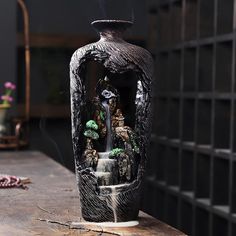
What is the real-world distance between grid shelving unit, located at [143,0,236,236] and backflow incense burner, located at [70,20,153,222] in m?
1.14

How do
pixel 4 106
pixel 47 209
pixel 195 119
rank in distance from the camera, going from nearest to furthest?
pixel 47 209 → pixel 195 119 → pixel 4 106

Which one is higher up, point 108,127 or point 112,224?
point 108,127

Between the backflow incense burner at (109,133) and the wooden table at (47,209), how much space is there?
5 cm

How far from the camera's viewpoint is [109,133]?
1.25 m

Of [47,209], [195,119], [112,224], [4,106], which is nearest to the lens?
[112,224]

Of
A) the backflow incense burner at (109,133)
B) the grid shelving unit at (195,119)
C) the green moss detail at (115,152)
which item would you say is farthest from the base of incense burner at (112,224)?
the grid shelving unit at (195,119)

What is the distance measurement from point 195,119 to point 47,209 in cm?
141

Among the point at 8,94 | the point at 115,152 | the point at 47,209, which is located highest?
the point at 8,94

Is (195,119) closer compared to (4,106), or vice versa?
(195,119)

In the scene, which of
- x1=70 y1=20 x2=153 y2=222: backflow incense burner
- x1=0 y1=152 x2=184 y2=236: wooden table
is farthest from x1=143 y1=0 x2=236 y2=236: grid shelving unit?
x1=70 y1=20 x2=153 y2=222: backflow incense burner

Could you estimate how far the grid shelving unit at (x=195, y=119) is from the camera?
2447 mm

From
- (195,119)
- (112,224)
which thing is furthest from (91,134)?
(195,119)

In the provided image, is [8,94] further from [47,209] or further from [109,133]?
[109,133]

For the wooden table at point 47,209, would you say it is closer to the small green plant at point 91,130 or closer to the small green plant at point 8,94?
the small green plant at point 91,130
